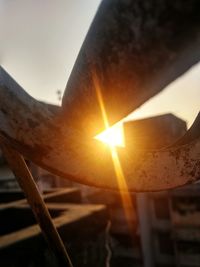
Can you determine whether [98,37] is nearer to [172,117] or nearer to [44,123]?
[44,123]

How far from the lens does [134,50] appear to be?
0.48 meters

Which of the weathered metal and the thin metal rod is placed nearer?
the weathered metal

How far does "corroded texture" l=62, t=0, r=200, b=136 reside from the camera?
0.42 meters

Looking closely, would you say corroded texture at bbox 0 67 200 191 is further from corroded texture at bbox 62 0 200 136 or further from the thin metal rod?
the thin metal rod

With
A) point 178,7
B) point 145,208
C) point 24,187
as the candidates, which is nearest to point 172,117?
point 145,208

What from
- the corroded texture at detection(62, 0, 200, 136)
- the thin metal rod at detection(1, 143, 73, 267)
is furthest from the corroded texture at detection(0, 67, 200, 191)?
the thin metal rod at detection(1, 143, 73, 267)

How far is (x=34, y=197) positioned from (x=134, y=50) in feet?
2.45

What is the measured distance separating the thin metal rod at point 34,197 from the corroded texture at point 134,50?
0.45 metres

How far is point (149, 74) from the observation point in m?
0.48

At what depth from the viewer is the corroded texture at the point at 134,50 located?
425 mm

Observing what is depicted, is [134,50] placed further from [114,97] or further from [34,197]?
[34,197]

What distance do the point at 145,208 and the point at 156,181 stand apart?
10.0ft

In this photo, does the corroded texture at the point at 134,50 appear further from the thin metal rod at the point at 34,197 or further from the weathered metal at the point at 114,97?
the thin metal rod at the point at 34,197

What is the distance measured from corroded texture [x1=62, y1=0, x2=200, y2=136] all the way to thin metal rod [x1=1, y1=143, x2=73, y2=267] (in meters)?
0.45
